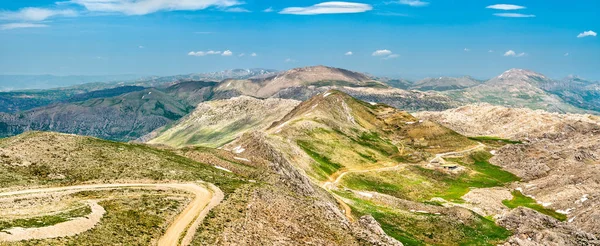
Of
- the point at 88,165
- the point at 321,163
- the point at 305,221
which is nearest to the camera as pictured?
the point at 305,221

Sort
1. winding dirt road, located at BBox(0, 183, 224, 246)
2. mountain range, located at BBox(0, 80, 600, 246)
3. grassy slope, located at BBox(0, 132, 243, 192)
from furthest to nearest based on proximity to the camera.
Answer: grassy slope, located at BBox(0, 132, 243, 192), mountain range, located at BBox(0, 80, 600, 246), winding dirt road, located at BBox(0, 183, 224, 246)

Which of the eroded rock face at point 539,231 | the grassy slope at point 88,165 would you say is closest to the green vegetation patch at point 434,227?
the eroded rock face at point 539,231

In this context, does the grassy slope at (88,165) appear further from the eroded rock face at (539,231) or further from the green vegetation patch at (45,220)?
the eroded rock face at (539,231)

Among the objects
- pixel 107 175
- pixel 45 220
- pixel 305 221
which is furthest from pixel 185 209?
pixel 107 175

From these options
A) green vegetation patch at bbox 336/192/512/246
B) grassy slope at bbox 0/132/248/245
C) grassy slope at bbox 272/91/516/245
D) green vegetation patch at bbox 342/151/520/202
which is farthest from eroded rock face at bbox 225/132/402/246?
green vegetation patch at bbox 342/151/520/202

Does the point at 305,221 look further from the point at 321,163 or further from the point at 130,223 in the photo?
the point at 321,163

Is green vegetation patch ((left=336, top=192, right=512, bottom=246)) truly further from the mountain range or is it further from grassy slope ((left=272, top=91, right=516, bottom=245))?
the mountain range
